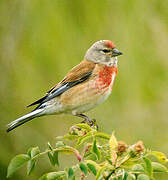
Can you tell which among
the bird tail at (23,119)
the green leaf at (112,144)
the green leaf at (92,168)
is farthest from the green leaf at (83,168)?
the bird tail at (23,119)

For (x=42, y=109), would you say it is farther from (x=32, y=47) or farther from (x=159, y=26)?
(x=159, y=26)

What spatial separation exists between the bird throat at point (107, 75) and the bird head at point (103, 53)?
6cm

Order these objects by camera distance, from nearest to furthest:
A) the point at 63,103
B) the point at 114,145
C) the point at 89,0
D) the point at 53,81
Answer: the point at 114,145
the point at 63,103
the point at 89,0
the point at 53,81

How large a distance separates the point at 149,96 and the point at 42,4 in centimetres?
142

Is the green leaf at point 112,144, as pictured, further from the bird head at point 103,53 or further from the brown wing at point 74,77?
the bird head at point 103,53

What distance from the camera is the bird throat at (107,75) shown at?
139 inches

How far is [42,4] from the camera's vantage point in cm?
377

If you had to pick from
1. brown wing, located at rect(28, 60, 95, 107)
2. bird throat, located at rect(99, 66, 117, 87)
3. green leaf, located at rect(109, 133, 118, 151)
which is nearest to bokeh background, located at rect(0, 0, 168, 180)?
brown wing, located at rect(28, 60, 95, 107)

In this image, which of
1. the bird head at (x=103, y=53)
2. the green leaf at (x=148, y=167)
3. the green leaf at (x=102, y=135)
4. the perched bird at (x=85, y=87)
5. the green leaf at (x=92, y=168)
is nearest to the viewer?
the green leaf at (x=148, y=167)

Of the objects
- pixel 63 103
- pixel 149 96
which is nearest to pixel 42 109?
pixel 63 103

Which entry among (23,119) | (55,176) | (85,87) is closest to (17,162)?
(55,176)

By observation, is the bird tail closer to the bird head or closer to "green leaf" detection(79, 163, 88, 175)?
the bird head

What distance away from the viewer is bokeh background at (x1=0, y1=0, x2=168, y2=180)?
Result: 3.72 m

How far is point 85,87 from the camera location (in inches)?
140
